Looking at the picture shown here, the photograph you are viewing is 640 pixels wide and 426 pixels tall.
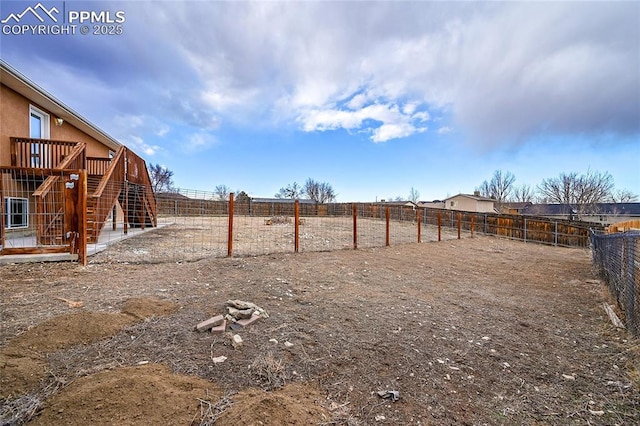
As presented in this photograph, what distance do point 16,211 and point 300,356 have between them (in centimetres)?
937

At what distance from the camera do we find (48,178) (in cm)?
636

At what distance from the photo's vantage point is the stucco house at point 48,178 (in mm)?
5082

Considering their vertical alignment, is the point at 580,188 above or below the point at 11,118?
above

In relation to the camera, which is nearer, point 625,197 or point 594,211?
point 594,211

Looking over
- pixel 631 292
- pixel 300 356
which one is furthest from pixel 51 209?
pixel 631 292

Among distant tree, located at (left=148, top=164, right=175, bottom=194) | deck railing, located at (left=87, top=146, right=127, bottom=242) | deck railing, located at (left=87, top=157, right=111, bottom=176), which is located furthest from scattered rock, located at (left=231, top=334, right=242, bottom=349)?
distant tree, located at (left=148, top=164, right=175, bottom=194)

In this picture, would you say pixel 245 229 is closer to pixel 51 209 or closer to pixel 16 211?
pixel 51 209

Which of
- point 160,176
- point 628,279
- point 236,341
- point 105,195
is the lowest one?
point 236,341

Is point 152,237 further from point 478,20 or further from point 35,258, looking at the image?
point 478,20

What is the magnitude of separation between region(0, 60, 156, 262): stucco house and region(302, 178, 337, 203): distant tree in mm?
47639

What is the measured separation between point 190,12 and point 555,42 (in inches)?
414

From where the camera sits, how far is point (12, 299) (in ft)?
11.1

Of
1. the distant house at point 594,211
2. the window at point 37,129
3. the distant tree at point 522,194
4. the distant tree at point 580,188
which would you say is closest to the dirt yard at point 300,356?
the window at point 37,129

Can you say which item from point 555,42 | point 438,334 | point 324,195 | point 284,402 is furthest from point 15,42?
point 324,195
